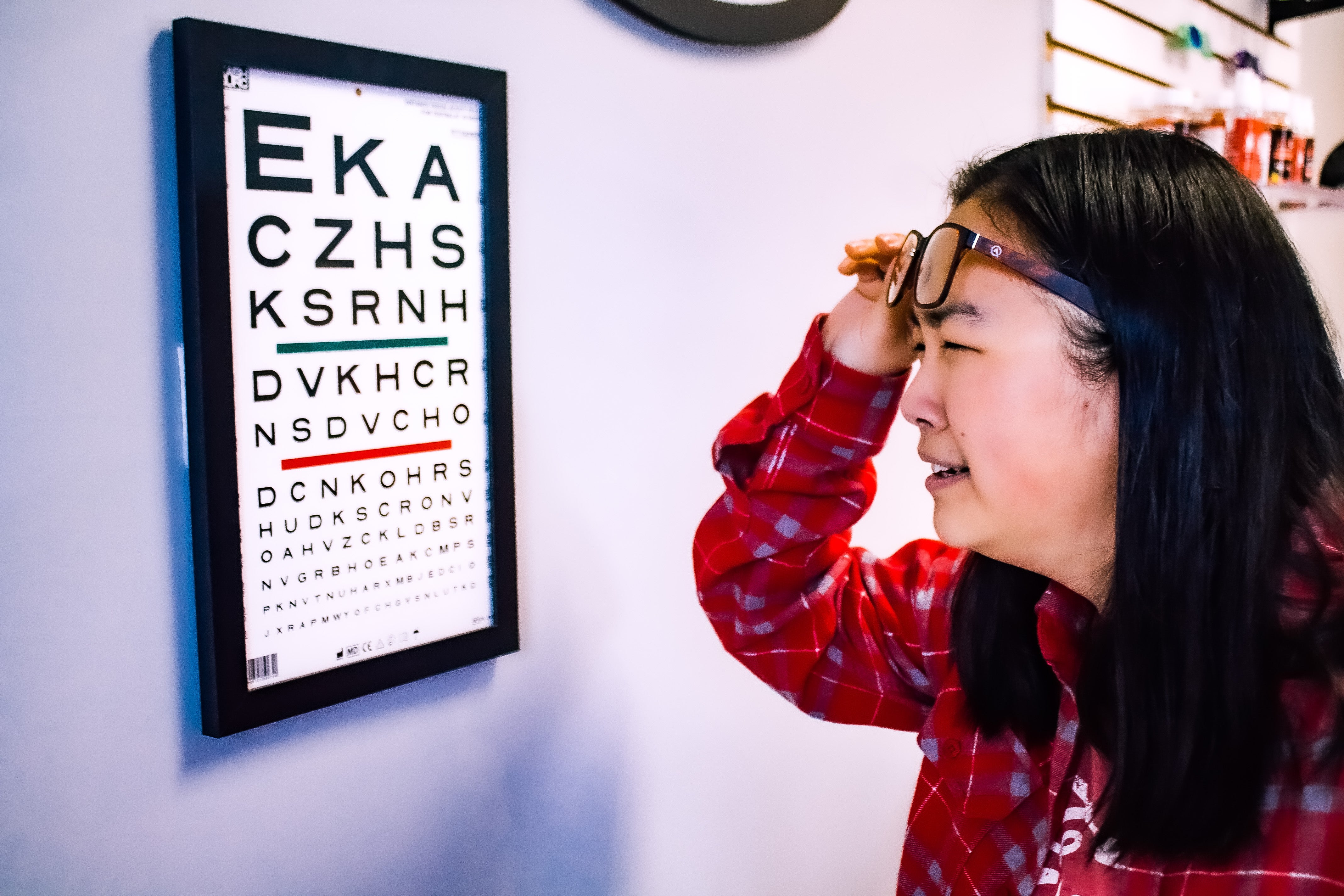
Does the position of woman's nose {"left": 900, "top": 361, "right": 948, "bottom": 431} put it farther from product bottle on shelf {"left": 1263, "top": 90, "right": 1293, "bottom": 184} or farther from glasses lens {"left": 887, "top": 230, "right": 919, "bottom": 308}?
product bottle on shelf {"left": 1263, "top": 90, "right": 1293, "bottom": 184}

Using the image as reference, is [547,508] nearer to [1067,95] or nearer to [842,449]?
[842,449]

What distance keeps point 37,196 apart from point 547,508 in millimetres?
483

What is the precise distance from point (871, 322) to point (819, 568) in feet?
0.92

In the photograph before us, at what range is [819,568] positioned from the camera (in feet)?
3.15

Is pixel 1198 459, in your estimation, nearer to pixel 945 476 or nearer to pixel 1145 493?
pixel 1145 493

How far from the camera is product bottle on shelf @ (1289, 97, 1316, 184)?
1818mm

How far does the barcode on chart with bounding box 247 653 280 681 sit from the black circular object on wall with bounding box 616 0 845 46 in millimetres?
Answer: 696

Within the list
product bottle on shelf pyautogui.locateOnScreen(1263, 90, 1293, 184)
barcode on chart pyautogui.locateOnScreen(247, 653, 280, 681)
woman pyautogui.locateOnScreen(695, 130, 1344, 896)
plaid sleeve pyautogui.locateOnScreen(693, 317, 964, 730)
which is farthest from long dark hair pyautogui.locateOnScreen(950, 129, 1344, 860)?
product bottle on shelf pyautogui.locateOnScreen(1263, 90, 1293, 184)

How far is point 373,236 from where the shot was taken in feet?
2.35

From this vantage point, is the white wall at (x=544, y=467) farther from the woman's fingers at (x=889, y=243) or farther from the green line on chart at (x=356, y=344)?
the woman's fingers at (x=889, y=243)

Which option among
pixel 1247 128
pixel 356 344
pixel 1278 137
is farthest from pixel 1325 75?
pixel 356 344

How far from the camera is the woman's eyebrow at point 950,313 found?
0.70m

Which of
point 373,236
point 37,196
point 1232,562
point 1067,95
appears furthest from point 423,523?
point 1067,95

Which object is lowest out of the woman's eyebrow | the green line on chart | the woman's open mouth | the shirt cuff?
the woman's open mouth
